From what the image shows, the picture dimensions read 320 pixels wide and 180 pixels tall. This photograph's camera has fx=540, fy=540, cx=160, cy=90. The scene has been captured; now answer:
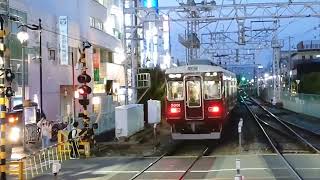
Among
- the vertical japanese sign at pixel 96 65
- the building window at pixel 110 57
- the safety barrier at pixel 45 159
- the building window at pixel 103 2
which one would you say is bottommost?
the safety barrier at pixel 45 159

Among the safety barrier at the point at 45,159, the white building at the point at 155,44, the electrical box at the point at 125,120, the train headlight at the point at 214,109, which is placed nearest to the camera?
the safety barrier at the point at 45,159

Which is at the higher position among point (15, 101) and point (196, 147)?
point (15, 101)

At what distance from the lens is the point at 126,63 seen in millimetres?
30062

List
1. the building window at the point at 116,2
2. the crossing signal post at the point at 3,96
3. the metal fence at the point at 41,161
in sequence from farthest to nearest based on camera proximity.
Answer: the building window at the point at 116,2 < the metal fence at the point at 41,161 < the crossing signal post at the point at 3,96

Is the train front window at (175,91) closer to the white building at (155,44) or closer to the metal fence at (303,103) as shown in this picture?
the metal fence at (303,103)

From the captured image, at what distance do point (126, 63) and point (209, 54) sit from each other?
37349 mm

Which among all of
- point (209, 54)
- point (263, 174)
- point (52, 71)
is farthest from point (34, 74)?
point (209, 54)

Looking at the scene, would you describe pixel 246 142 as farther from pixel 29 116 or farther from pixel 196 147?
pixel 29 116

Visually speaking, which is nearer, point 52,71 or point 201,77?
point 201,77

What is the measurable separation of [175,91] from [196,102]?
1.07 metres

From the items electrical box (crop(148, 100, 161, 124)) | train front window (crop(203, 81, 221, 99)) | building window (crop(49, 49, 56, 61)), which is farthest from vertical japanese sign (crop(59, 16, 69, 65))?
train front window (crop(203, 81, 221, 99))

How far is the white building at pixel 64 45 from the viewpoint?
31.1 meters

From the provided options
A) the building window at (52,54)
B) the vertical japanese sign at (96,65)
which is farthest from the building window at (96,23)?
the building window at (52,54)

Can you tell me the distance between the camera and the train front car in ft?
74.0
